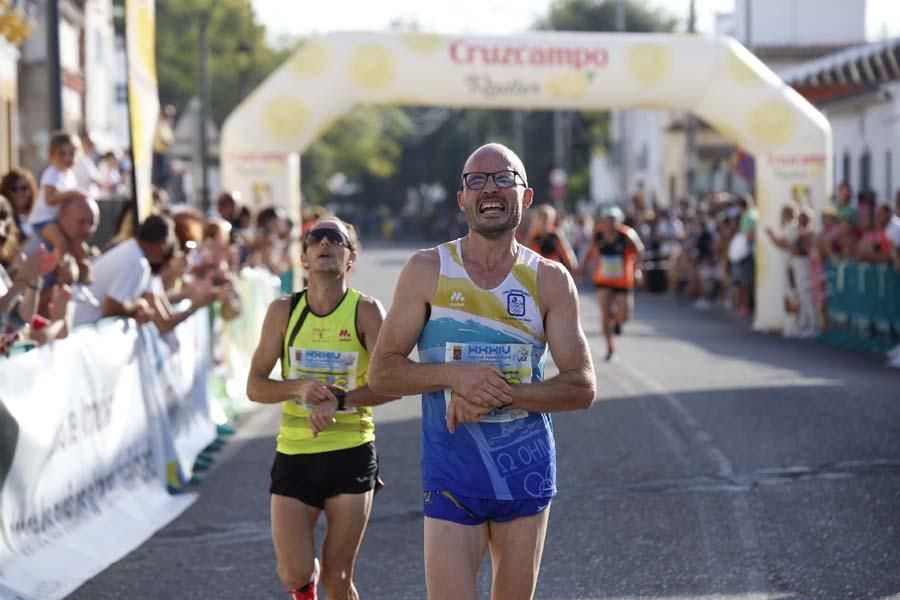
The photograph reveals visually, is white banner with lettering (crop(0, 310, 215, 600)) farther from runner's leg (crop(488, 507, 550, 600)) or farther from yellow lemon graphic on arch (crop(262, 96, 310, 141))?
yellow lemon graphic on arch (crop(262, 96, 310, 141))

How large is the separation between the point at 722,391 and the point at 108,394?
24.1 ft

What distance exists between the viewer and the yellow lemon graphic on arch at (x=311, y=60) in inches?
883


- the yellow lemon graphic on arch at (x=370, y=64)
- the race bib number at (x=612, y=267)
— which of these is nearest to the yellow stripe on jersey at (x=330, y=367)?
the race bib number at (x=612, y=267)

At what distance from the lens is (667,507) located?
368 inches

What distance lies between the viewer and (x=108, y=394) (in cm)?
932

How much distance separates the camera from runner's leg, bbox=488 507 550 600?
5055 mm

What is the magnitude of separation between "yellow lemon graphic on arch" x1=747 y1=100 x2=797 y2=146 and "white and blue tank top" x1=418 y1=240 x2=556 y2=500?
59.2 feet

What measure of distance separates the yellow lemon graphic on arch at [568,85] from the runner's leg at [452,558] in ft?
59.2

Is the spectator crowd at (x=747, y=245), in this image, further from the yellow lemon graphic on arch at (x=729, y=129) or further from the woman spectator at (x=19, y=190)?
the woman spectator at (x=19, y=190)

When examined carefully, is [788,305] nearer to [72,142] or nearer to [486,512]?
[72,142]

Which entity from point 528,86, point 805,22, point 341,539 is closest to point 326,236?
point 341,539

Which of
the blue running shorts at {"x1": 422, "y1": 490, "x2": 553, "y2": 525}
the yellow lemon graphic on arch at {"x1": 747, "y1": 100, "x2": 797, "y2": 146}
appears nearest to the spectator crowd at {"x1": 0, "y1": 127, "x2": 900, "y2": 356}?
the yellow lemon graphic on arch at {"x1": 747, "y1": 100, "x2": 797, "y2": 146}

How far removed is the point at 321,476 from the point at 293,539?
0.25 metres

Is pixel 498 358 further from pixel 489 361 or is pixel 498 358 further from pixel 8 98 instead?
pixel 8 98
